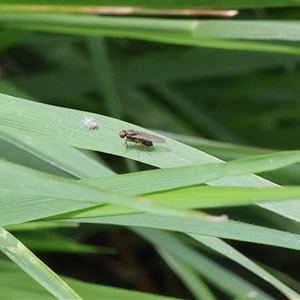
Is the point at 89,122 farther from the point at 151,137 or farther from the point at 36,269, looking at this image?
the point at 36,269

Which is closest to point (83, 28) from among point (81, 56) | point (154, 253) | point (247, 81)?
point (81, 56)

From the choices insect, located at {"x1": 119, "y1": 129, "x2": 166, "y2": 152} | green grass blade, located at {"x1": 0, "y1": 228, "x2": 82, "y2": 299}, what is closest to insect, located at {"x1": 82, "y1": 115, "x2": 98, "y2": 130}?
insect, located at {"x1": 119, "y1": 129, "x2": 166, "y2": 152}

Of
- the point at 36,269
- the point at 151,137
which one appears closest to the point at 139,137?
the point at 151,137

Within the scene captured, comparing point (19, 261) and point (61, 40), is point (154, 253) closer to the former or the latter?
point (61, 40)

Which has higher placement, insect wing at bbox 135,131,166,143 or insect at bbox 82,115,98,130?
insect wing at bbox 135,131,166,143

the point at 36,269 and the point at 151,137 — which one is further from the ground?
the point at 151,137

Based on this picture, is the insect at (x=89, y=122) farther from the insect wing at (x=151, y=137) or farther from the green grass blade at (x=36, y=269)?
the green grass blade at (x=36, y=269)

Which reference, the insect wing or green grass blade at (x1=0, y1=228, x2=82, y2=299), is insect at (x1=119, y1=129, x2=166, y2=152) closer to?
the insect wing

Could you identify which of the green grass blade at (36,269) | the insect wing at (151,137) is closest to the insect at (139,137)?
the insect wing at (151,137)
